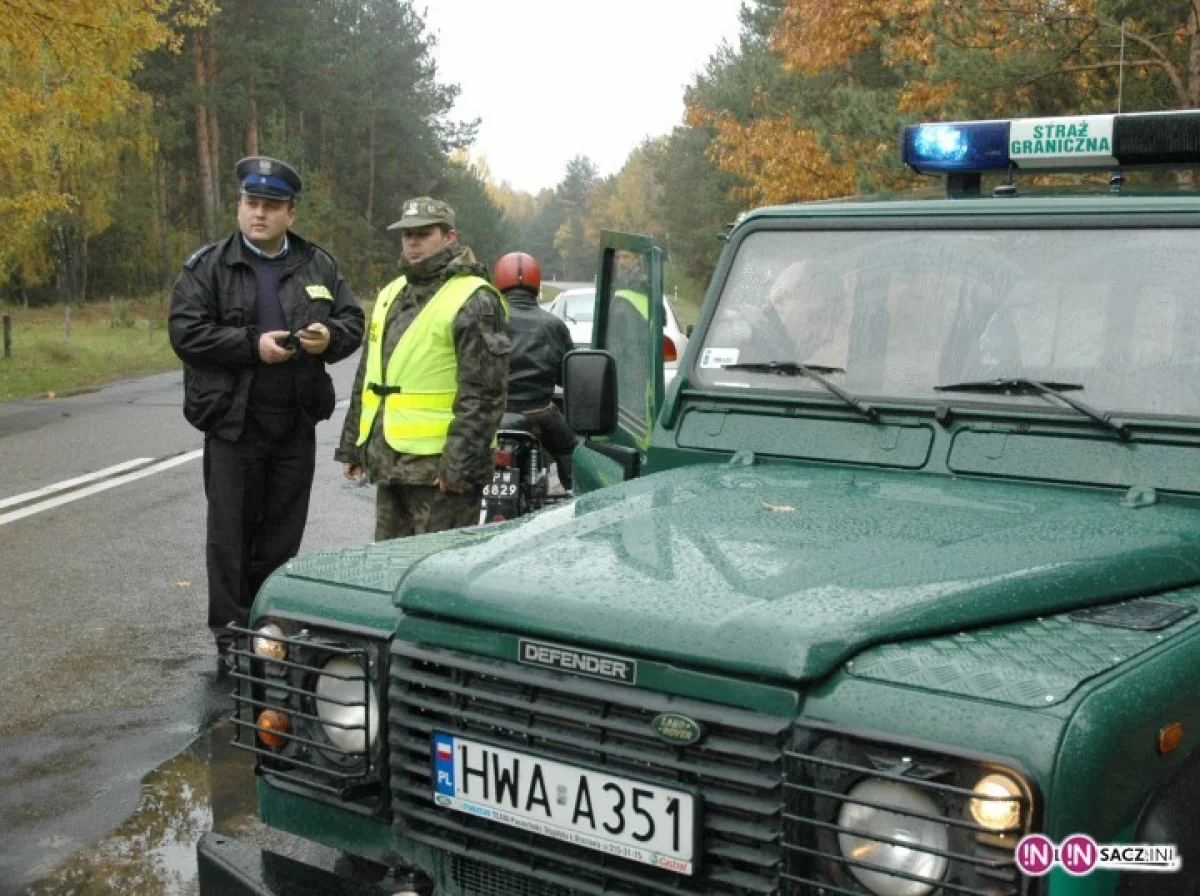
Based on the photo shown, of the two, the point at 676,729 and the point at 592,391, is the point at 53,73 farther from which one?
the point at 676,729

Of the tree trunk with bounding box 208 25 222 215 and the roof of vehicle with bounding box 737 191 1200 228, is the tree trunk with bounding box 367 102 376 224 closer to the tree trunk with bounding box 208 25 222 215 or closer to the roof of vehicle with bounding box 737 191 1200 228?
the tree trunk with bounding box 208 25 222 215

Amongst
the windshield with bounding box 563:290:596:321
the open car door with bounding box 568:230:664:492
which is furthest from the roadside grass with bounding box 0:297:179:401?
the open car door with bounding box 568:230:664:492

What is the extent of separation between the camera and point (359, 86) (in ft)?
201

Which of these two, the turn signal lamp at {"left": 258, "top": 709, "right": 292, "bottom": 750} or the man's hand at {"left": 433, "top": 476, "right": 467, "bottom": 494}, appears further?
the man's hand at {"left": 433, "top": 476, "right": 467, "bottom": 494}

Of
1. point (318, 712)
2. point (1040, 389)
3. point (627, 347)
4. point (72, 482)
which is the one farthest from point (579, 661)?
point (72, 482)

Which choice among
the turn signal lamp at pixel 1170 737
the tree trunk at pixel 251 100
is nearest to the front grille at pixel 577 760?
the turn signal lamp at pixel 1170 737

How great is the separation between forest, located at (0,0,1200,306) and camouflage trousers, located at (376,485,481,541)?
3.04 meters

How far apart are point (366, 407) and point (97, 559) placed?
3.84 m

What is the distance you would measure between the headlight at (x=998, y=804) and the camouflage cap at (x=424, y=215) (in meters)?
4.52

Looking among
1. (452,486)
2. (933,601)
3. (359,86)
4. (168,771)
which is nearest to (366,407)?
(452,486)

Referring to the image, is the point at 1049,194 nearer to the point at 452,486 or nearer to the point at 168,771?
the point at 452,486

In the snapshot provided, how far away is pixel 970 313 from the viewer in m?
3.98

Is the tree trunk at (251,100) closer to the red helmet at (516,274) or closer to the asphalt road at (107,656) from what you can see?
the asphalt road at (107,656)

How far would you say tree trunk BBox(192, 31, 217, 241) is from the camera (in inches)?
1821
